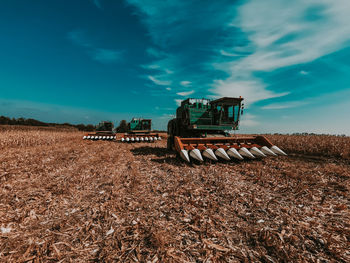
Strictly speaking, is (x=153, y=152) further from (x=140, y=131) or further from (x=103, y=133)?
(x=103, y=133)

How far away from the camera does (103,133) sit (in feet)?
73.6

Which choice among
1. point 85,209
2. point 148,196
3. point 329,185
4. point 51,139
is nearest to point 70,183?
point 85,209

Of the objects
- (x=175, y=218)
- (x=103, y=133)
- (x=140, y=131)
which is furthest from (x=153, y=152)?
(x=103, y=133)

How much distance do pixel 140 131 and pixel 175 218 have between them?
1876cm

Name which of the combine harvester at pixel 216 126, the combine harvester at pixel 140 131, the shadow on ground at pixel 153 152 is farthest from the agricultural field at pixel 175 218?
the combine harvester at pixel 140 131

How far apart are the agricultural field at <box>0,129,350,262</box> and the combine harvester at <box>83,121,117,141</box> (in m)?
16.0

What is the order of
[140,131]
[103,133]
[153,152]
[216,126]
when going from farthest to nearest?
[103,133]
[140,131]
[153,152]
[216,126]

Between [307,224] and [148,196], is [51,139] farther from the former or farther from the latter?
[307,224]

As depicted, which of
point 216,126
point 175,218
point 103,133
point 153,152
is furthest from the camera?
point 103,133

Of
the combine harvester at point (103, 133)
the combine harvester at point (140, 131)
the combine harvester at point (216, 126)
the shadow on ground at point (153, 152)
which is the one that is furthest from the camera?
the combine harvester at point (103, 133)

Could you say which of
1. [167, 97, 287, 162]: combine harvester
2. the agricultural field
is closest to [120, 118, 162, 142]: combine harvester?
[167, 97, 287, 162]: combine harvester

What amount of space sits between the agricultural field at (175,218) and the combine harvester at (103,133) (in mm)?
15971

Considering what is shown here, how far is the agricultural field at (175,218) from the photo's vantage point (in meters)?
2.16

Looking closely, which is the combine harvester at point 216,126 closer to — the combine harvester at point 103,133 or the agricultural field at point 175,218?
the agricultural field at point 175,218
